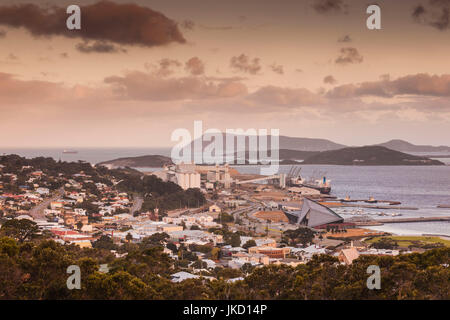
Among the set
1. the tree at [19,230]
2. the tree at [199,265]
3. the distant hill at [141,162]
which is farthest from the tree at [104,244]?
the distant hill at [141,162]

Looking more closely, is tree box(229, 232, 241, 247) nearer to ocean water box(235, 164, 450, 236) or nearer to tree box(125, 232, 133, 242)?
tree box(125, 232, 133, 242)

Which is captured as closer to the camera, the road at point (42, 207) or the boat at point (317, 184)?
the road at point (42, 207)

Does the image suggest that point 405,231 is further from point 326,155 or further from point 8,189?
point 326,155

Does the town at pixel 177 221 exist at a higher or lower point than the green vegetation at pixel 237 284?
lower

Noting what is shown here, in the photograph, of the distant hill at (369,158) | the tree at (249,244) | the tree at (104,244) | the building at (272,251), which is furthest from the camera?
the distant hill at (369,158)

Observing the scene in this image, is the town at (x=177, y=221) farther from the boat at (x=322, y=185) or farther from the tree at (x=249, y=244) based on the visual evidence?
the boat at (x=322, y=185)

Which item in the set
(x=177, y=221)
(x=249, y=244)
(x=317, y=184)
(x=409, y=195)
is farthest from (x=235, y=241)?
(x=317, y=184)

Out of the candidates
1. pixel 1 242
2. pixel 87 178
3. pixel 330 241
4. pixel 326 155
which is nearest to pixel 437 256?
pixel 1 242
